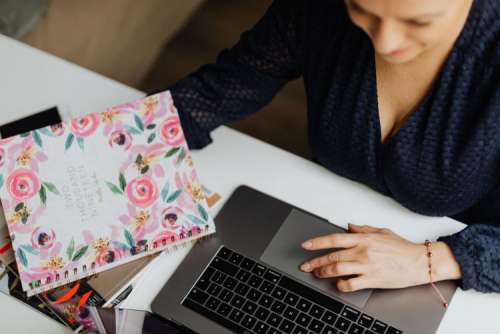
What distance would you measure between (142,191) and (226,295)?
0.21 m

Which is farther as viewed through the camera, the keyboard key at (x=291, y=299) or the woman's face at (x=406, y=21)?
the keyboard key at (x=291, y=299)

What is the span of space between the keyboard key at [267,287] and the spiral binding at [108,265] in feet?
0.41

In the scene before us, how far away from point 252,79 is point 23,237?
460 mm

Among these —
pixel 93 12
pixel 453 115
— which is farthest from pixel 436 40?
pixel 93 12

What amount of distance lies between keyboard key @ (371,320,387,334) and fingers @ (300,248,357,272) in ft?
0.32

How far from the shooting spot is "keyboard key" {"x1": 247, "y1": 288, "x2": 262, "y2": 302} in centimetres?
89

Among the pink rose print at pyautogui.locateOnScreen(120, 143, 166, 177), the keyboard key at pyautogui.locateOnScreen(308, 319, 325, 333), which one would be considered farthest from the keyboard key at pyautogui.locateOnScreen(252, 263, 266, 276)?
the pink rose print at pyautogui.locateOnScreen(120, 143, 166, 177)

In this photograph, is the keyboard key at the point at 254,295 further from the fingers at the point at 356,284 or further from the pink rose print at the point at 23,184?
the pink rose print at the point at 23,184

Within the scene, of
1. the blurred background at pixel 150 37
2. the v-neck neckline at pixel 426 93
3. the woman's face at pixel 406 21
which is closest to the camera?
the woman's face at pixel 406 21

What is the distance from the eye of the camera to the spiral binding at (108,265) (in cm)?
91

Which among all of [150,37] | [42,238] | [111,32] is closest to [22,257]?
[42,238]

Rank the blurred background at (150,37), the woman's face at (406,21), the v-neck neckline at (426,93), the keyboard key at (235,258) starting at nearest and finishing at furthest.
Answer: the woman's face at (406,21) → the v-neck neckline at (426,93) → the keyboard key at (235,258) → the blurred background at (150,37)

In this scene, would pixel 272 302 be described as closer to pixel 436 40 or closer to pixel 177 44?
pixel 436 40

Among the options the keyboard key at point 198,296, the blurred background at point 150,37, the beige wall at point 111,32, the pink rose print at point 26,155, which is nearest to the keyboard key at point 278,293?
the keyboard key at point 198,296
